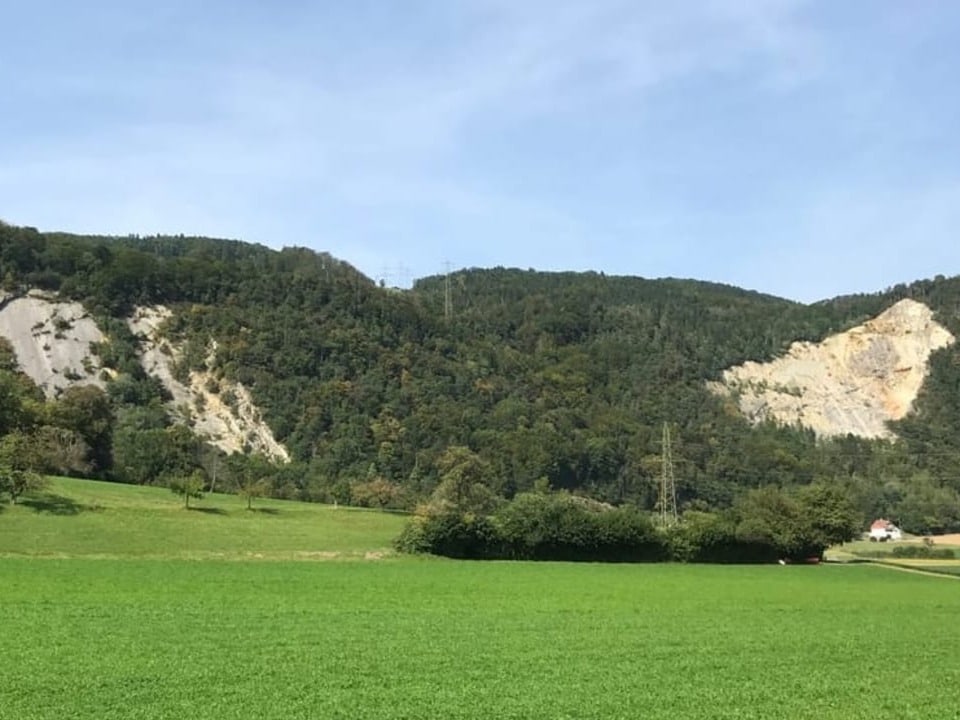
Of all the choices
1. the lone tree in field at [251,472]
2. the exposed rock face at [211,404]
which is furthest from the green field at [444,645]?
the exposed rock face at [211,404]

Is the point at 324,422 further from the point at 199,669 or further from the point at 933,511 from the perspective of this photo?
the point at 199,669

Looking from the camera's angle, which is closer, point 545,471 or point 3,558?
point 3,558

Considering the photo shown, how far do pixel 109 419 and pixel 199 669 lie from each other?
112m

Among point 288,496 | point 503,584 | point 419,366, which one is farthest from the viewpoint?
point 419,366

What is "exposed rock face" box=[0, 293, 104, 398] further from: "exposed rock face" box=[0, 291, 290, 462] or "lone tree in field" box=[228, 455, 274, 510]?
"lone tree in field" box=[228, 455, 274, 510]

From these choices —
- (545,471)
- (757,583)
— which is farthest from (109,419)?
(757,583)

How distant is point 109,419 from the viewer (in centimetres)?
12275

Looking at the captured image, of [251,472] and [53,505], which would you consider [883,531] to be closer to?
[251,472]

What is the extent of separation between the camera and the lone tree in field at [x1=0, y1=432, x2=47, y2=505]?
229 feet

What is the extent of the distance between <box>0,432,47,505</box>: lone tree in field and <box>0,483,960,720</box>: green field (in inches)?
677

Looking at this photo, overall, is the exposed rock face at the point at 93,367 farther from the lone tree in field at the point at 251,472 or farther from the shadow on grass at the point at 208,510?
the shadow on grass at the point at 208,510

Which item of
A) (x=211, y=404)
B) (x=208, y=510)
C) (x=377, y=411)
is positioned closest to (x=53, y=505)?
(x=208, y=510)

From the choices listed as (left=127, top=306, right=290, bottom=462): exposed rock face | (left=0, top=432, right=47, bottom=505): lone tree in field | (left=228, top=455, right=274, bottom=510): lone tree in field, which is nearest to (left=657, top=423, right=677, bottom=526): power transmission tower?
(left=228, top=455, right=274, bottom=510): lone tree in field

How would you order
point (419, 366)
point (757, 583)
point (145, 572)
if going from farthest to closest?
point (419, 366) → point (757, 583) → point (145, 572)
